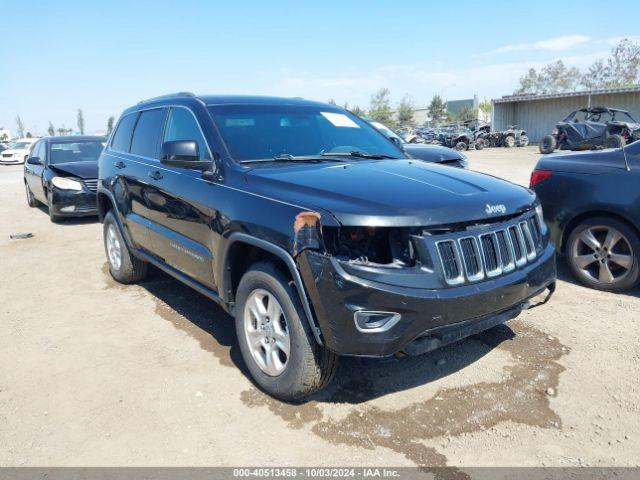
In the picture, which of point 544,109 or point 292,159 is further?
point 544,109

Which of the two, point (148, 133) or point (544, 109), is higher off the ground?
point (544, 109)

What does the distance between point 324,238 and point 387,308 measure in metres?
0.48

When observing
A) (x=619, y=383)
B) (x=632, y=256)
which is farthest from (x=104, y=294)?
(x=632, y=256)

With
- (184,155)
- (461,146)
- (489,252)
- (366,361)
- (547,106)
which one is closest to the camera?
(489,252)

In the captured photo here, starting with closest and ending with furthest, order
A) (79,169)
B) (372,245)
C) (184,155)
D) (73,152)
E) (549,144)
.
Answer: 1. (372,245)
2. (184,155)
3. (79,169)
4. (73,152)
5. (549,144)

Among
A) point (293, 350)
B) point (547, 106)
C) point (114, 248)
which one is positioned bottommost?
point (293, 350)

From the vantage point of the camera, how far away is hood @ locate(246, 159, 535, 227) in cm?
278

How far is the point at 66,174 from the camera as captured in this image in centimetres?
998

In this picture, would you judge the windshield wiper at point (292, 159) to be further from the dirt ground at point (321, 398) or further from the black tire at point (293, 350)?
the dirt ground at point (321, 398)

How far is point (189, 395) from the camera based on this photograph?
3447mm

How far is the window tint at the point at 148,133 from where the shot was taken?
4.72m

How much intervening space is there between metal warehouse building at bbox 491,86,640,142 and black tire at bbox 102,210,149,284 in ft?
112

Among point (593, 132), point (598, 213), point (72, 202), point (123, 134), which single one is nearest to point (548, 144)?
point (593, 132)

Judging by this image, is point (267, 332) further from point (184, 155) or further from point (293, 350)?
point (184, 155)
